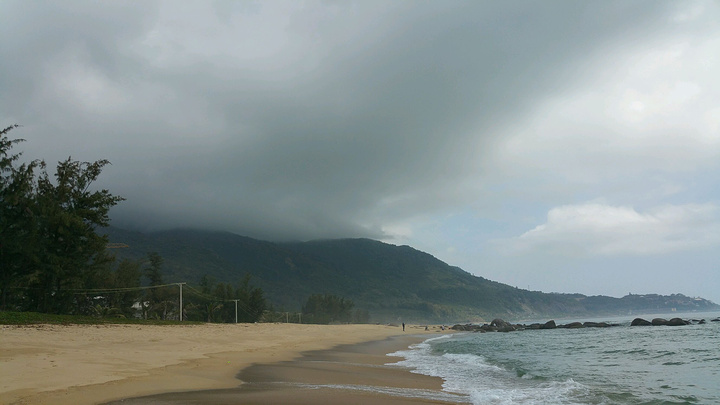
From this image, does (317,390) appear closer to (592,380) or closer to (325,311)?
(592,380)

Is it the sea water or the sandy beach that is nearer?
the sandy beach

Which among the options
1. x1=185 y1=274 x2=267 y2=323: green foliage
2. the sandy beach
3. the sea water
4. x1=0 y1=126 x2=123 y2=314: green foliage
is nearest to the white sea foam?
the sea water

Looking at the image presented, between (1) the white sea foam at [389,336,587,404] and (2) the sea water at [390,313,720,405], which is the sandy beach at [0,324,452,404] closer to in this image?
(1) the white sea foam at [389,336,587,404]

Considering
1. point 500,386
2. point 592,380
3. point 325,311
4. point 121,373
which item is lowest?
point 325,311

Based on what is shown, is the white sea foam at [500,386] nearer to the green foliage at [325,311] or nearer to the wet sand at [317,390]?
the wet sand at [317,390]

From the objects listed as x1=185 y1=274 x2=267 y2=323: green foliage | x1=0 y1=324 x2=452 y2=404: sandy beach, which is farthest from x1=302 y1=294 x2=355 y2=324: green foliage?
x1=0 y1=324 x2=452 y2=404: sandy beach

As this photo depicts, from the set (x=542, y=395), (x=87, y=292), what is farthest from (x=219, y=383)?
(x=87, y=292)

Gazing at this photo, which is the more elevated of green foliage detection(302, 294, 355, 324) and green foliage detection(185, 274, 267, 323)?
green foliage detection(185, 274, 267, 323)

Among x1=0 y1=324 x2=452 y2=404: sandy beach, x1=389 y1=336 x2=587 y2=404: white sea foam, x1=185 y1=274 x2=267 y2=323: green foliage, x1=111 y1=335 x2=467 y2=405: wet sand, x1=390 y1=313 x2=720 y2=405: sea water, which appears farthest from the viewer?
x1=185 y1=274 x2=267 y2=323: green foliage

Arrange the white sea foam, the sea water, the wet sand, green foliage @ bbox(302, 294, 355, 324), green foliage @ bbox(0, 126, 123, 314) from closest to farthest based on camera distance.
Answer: the wet sand < the white sea foam < the sea water < green foliage @ bbox(0, 126, 123, 314) < green foliage @ bbox(302, 294, 355, 324)

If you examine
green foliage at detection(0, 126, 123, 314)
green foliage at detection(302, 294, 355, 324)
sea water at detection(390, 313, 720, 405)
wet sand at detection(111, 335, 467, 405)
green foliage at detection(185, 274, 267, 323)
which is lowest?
green foliage at detection(302, 294, 355, 324)

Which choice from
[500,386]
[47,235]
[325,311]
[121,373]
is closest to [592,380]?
Result: [500,386]

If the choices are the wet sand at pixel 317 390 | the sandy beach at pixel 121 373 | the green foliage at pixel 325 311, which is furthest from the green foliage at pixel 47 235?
the green foliage at pixel 325 311

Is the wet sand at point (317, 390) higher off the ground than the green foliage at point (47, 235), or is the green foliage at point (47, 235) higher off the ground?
the green foliage at point (47, 235)
